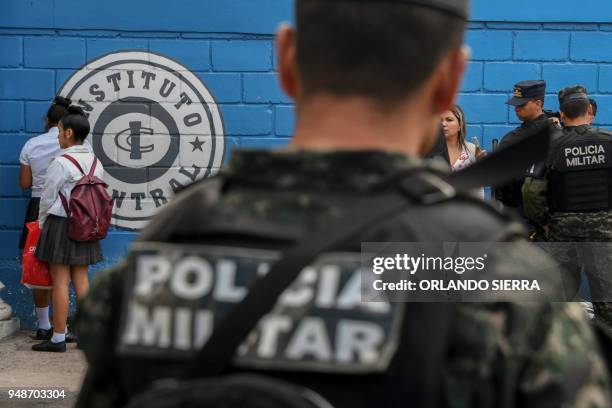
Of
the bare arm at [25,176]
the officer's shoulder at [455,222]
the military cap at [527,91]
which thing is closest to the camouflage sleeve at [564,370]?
the officer's shoulder at [455,222]

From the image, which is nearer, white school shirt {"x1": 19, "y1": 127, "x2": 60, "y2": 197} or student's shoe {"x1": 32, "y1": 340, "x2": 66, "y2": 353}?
student's shoe {"x1": 32, "y1": 340, "x2": 66, "y2": 353}

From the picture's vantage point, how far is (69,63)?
6941 mm

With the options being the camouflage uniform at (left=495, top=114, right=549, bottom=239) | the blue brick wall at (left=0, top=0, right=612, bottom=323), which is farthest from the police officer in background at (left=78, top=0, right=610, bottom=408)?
the blue brick wall at (left=0, top=0, right=612, bottom=323)

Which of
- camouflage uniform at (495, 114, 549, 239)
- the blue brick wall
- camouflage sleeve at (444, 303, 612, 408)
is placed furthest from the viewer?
the blue brick wall

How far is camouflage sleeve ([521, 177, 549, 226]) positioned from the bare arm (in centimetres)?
339

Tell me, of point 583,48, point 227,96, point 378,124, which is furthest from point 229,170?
point 583,48

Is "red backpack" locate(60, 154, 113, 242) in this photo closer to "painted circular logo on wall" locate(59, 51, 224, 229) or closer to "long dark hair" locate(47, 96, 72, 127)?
"long dark hair" locate(47, 96, 72, 127)

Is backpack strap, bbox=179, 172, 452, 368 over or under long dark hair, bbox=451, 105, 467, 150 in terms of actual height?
under

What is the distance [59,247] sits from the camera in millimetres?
6133

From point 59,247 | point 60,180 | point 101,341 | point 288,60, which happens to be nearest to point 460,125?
point 60,180

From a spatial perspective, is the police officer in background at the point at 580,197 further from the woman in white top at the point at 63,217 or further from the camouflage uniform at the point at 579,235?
the woman in white top at the point at 63,217

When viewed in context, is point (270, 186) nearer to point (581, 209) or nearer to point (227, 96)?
point (581, 209)

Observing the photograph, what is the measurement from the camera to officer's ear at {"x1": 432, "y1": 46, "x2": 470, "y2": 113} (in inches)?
48.9

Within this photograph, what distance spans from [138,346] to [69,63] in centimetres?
602
